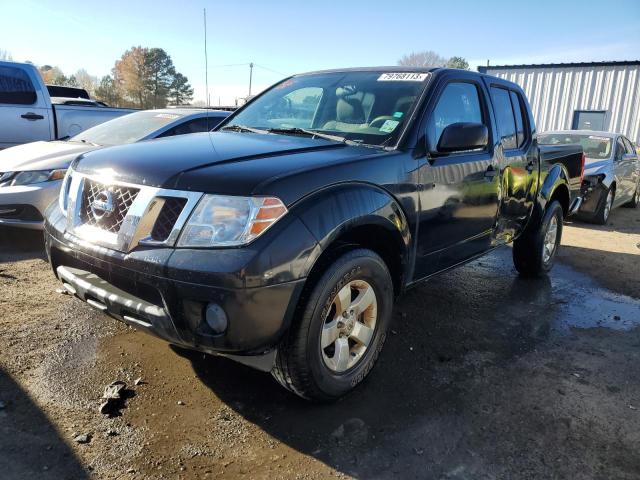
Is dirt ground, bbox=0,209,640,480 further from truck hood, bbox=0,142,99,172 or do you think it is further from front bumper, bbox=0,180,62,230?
truck hood, bbox=0,142,99,172

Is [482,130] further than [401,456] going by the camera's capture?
Yes

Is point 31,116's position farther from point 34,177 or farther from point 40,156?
point 34,177

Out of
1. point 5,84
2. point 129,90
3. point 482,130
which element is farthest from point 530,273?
point 129,90

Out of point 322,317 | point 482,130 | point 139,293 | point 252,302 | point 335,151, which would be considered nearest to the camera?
point 252,302

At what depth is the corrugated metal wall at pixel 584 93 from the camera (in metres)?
18.0

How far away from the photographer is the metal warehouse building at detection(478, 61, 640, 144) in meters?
18.0

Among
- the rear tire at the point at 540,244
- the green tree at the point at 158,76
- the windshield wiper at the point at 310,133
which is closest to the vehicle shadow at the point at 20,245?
the windshield wiper at the point at 310,133

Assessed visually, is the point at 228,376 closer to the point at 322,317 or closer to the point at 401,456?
the point at 322,317

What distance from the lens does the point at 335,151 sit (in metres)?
2.79

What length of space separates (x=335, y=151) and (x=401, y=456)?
63.0 inches

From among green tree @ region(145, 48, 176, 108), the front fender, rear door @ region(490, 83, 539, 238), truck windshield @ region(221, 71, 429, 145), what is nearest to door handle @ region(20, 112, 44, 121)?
truck windshield @ region(221, 71, 429, 145)

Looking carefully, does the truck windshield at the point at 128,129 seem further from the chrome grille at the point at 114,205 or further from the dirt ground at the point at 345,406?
the chrome grille at the point at 114,205

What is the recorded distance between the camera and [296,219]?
7.33 ft

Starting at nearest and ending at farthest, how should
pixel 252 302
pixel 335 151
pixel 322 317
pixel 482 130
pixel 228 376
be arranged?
1. pixel 252 302
2. pixel 322 317
3. pixel 335 151
4. pixel 228 376
5. pixel 482 130
